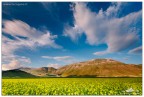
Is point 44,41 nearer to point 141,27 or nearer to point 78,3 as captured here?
point 78,3

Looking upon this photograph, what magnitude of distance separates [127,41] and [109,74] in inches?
46.0

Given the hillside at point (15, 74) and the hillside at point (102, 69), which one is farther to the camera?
the hillside at point (15, 74)

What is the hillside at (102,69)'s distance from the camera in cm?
1323

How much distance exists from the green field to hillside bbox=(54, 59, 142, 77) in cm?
17

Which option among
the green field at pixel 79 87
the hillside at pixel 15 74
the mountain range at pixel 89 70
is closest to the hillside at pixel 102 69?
the mountain range at pixel 89 70

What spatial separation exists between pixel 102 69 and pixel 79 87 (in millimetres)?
906

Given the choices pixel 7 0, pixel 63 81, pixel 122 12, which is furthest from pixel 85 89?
pixel 7 0

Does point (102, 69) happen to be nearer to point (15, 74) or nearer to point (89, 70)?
point (89, 70)

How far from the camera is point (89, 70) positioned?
45.7 ft

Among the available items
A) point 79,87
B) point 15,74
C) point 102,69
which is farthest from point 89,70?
point 15,74

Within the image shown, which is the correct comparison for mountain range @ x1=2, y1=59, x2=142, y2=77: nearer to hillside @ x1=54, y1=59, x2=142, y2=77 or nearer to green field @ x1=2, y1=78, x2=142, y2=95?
hillside @ x1=54, y1=59, x2=142, y2=77

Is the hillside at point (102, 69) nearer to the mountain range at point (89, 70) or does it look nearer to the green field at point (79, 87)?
the mountain range at point (89, 70)

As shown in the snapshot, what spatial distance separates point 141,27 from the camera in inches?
517

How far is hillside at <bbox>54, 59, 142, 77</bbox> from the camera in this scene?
13227mm
